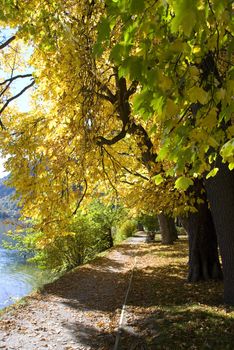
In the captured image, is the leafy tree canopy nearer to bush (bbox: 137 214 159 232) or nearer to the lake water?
the lake water

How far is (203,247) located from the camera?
11609 mm

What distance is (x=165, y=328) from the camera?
6.91m

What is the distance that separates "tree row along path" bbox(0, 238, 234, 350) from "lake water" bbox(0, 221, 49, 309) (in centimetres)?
524

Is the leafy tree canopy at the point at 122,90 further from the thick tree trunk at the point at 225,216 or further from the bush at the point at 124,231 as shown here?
the bush at the point at 124,231

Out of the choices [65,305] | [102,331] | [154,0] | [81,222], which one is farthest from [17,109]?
[154,0]

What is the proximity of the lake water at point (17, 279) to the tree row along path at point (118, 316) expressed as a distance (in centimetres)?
524

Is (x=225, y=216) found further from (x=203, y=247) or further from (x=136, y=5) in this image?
(x=136, y=5)

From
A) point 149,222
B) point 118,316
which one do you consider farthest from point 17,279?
point 118,316

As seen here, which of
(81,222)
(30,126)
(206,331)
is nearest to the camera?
(206,331)

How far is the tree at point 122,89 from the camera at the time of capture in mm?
2742

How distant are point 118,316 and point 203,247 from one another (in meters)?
3.61

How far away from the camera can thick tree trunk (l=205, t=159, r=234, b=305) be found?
26.7ft

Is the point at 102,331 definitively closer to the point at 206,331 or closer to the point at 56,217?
the point at 206,331

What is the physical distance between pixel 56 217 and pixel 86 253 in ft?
38.3
